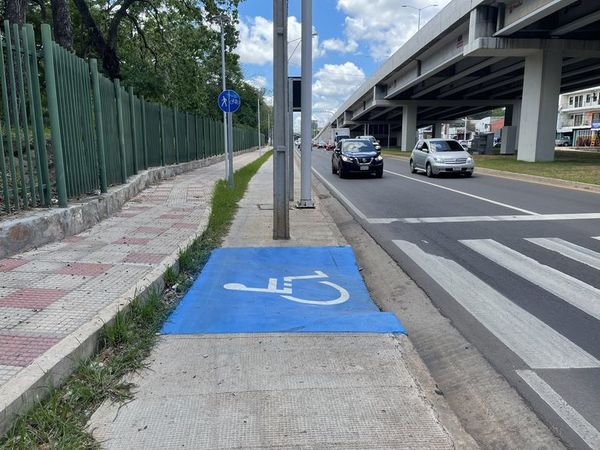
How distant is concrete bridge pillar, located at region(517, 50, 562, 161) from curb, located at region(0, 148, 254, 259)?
22411 mm

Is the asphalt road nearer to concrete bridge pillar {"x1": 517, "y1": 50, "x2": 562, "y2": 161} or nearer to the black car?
the black car

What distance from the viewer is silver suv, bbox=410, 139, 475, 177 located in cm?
2017

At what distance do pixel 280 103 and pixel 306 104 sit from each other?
4.82 metres

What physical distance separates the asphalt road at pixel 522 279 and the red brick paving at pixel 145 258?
10.7 ft

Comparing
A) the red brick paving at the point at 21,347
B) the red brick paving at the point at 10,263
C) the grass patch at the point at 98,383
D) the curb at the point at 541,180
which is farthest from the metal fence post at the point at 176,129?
the red brick paving at the point at 21,347

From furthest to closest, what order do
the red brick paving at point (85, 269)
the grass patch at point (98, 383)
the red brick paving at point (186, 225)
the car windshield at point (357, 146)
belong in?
the car windshield at point (357, 146) → the red brick paving at point (186, 225) → the red brick paving at point (85, 269) → the grass patch at point (98, 383)

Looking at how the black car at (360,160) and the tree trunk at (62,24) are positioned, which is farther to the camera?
the black car at (360,160)

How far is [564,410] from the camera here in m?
3.24

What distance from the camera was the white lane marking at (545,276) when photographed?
5172 millimetres

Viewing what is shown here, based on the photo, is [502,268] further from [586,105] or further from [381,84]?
[586,105]

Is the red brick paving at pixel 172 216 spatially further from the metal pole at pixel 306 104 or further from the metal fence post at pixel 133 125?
the metal fence post at pixel 133 125

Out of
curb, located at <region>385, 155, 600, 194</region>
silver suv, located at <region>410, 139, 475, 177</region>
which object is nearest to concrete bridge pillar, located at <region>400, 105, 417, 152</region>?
curb, located at <region>385, 155, 600, 194</region>

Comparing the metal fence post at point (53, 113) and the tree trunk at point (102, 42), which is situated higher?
the tree trunk at point (102, 42)

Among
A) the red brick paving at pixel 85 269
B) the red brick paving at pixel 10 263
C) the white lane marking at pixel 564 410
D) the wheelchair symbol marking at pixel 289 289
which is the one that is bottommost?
the white lane marking at pixel 564 410
